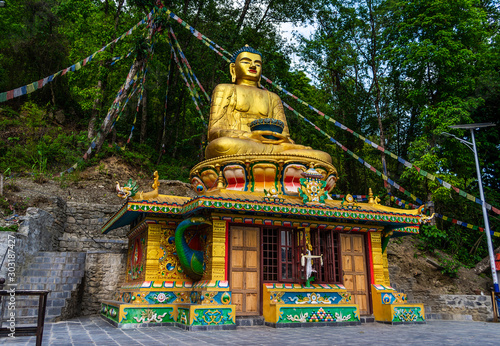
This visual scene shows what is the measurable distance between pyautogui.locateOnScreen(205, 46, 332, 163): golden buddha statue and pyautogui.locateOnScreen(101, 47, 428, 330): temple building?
62 mm

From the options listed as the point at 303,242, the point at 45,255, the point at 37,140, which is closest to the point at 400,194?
the point at 303,242

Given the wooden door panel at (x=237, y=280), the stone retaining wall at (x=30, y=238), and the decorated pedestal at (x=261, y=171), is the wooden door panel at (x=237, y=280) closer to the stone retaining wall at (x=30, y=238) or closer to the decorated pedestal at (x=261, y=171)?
the decorated pedestal at (x=261, y=171)

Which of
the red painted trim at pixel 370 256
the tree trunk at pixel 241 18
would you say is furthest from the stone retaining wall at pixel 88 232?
the tree trunk at pixel 241 18

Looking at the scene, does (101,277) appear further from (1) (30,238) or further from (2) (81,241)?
(2) (81,241)

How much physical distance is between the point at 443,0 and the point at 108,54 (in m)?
14.6

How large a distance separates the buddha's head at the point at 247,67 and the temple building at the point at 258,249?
317 cm

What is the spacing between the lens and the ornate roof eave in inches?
305

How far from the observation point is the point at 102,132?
16109mm

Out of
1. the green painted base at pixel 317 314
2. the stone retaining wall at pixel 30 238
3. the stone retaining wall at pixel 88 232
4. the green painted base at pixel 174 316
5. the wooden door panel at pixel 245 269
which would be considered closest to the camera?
the green painted base at pixel 174 316

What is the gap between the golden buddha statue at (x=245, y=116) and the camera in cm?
988

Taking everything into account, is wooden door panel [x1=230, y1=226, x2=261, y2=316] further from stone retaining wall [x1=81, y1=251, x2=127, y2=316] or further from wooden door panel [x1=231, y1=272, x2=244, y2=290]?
stone retaining wall [x1=81, y1=251, x2=127, y2=316]

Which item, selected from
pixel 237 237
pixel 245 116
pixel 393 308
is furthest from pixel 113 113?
pixel 393 308

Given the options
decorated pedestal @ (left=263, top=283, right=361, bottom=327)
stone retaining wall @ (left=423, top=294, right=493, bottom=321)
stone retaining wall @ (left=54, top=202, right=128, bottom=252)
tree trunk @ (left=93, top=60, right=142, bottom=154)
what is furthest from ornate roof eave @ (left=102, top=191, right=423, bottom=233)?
tree trunk @ (left=93, top=60, right=142, bottom=154)

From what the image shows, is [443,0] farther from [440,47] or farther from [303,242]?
[303,242]
